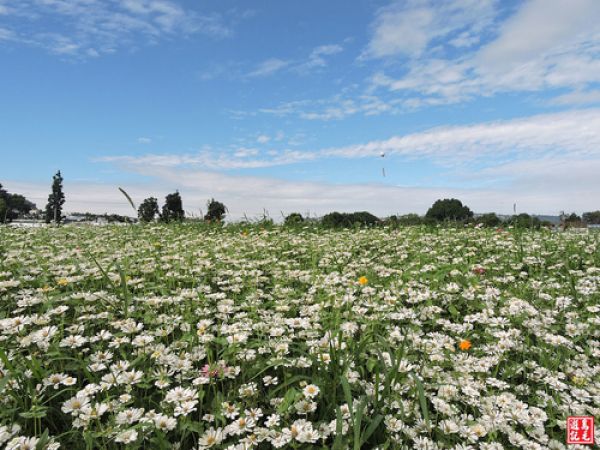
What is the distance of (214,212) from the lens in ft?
39.6

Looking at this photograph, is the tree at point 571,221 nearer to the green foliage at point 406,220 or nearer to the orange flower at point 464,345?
the green foliage at point 406,220

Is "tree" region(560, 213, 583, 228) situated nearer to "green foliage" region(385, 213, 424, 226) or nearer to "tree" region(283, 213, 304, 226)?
"green foliage" region(385, 213, 424, 226)

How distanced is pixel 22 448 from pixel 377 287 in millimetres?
3412

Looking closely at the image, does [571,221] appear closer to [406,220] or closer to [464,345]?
[406,220]

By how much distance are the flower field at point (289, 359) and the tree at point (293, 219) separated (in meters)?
5.79

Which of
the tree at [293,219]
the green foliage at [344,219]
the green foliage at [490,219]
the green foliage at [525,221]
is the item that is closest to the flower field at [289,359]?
the tree at [293,219]

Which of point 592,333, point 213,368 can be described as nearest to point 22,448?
point 213,368

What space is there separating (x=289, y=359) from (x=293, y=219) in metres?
8.59

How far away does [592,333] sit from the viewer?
12.1ft

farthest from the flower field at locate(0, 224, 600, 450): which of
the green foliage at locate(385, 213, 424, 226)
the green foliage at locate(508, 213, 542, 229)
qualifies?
the green foliage at locate(385, 213, 424, 226)

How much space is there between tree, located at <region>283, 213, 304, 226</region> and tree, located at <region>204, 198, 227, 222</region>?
1854 mm

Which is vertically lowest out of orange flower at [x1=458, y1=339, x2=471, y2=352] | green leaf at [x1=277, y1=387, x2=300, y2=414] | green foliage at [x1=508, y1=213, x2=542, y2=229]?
green leaf at [x1=277, y1=387, x2=300, y2=414]

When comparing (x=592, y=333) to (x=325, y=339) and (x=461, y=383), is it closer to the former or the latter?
(x=461, y=383)

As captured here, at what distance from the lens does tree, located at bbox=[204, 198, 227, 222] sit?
11.4 m
